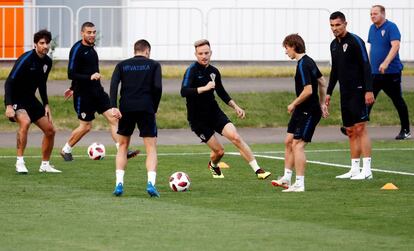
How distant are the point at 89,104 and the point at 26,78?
2.30 metres

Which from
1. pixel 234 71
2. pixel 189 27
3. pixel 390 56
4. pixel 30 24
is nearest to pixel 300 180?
pixel 390 56

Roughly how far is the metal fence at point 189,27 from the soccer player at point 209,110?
1233 centimetres

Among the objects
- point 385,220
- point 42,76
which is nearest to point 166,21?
point 42,76

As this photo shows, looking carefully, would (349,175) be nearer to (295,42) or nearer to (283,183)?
(283,183)

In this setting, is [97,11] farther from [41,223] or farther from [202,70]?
[41,223]

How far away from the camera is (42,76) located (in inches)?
754

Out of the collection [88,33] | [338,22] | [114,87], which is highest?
[338,22]

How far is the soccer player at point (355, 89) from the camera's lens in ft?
59.8

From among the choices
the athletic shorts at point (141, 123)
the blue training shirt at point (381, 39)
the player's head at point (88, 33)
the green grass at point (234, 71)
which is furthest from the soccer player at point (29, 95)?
the green grass at point (234, 71)

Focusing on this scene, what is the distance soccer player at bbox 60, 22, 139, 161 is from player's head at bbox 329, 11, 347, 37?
3986 millimetres

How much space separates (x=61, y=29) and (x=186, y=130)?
5.47 meters

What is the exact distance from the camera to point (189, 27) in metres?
31.4

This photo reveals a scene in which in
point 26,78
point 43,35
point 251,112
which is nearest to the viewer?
point 43,35

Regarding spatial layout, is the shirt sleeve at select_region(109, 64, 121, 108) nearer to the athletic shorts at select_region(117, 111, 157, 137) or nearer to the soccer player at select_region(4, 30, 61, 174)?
the athletic shorts at select_region(117, 111, 157, 137)
